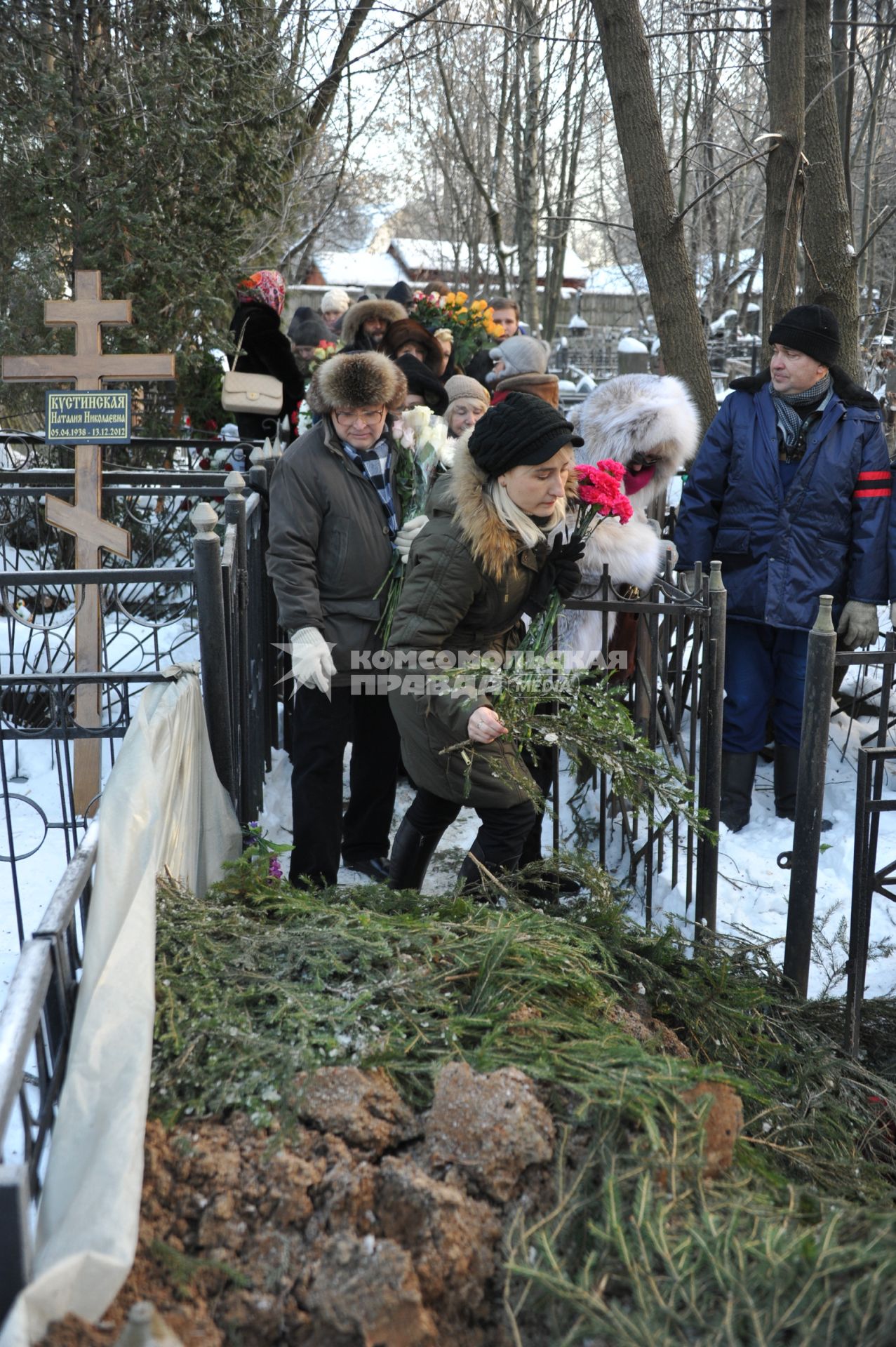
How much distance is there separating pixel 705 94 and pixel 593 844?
12.9m

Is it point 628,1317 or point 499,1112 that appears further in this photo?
point 499,1112

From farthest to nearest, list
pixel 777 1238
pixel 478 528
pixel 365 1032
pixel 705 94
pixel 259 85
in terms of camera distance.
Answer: pixel 705 94, pixel 259 85, pixel 478 528, pixel 365 1032, pixel 777 1238

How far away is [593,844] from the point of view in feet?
14.7

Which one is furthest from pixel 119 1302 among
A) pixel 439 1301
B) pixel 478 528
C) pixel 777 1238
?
pixel 478 528

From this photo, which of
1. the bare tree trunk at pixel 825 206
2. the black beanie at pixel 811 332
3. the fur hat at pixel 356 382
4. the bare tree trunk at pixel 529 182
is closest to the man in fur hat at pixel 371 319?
the fur hat at pixel 356 382

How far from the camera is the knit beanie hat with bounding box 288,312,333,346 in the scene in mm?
8375

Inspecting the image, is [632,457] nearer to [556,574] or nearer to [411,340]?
[411,340]

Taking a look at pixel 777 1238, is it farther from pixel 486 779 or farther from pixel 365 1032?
pixel 486 779

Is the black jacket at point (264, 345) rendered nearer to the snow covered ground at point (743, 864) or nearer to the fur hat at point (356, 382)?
the snow covered ground at point (743, 864)

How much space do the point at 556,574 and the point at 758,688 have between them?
6.20 feet

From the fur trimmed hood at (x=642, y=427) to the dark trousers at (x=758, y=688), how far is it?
731 mm

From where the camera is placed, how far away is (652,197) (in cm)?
608

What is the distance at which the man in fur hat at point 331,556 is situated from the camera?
3.73 m

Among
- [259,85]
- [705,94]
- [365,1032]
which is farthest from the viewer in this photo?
[705,94]
